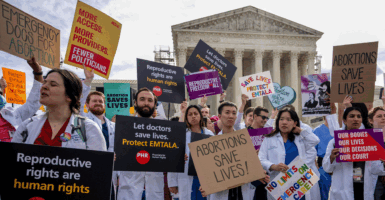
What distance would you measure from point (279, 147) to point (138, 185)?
223 cm

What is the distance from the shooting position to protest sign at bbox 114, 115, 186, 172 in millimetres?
3668

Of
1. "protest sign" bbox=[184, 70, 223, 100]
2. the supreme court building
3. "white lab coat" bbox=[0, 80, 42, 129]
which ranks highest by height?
the supreme court building

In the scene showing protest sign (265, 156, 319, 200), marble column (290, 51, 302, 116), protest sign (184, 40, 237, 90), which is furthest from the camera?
marble column (290, 51, 302, 116)

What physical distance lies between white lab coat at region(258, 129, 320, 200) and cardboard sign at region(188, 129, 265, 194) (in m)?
0.57

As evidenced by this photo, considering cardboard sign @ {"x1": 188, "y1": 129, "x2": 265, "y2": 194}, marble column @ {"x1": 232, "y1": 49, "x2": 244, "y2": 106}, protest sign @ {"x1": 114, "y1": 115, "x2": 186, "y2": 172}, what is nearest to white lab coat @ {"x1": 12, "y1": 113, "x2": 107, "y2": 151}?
protest sign @ {"x1": 114, "y1": 115, "x2": 186, "y2": 172}

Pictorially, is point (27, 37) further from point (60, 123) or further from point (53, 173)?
point (53, 173)

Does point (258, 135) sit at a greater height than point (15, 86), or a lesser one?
lesser

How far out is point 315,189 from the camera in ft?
14.1

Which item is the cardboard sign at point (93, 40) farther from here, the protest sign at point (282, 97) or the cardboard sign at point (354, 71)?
the protest sign at point (282, 97)

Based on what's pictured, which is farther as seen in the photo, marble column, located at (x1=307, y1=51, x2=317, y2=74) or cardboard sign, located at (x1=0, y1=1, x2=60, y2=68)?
marble column, located at (x1=307, y1=51, x2=317, y2=74)

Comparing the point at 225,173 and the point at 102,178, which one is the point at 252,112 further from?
the point at 102,178

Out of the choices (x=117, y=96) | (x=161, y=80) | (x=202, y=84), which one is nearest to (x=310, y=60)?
(x=202, y=84)

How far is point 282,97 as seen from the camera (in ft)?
30.6

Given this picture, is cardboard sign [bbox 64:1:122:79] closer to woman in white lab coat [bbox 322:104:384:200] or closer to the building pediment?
woman in white lab coat [bbox 322:104:384:200]
